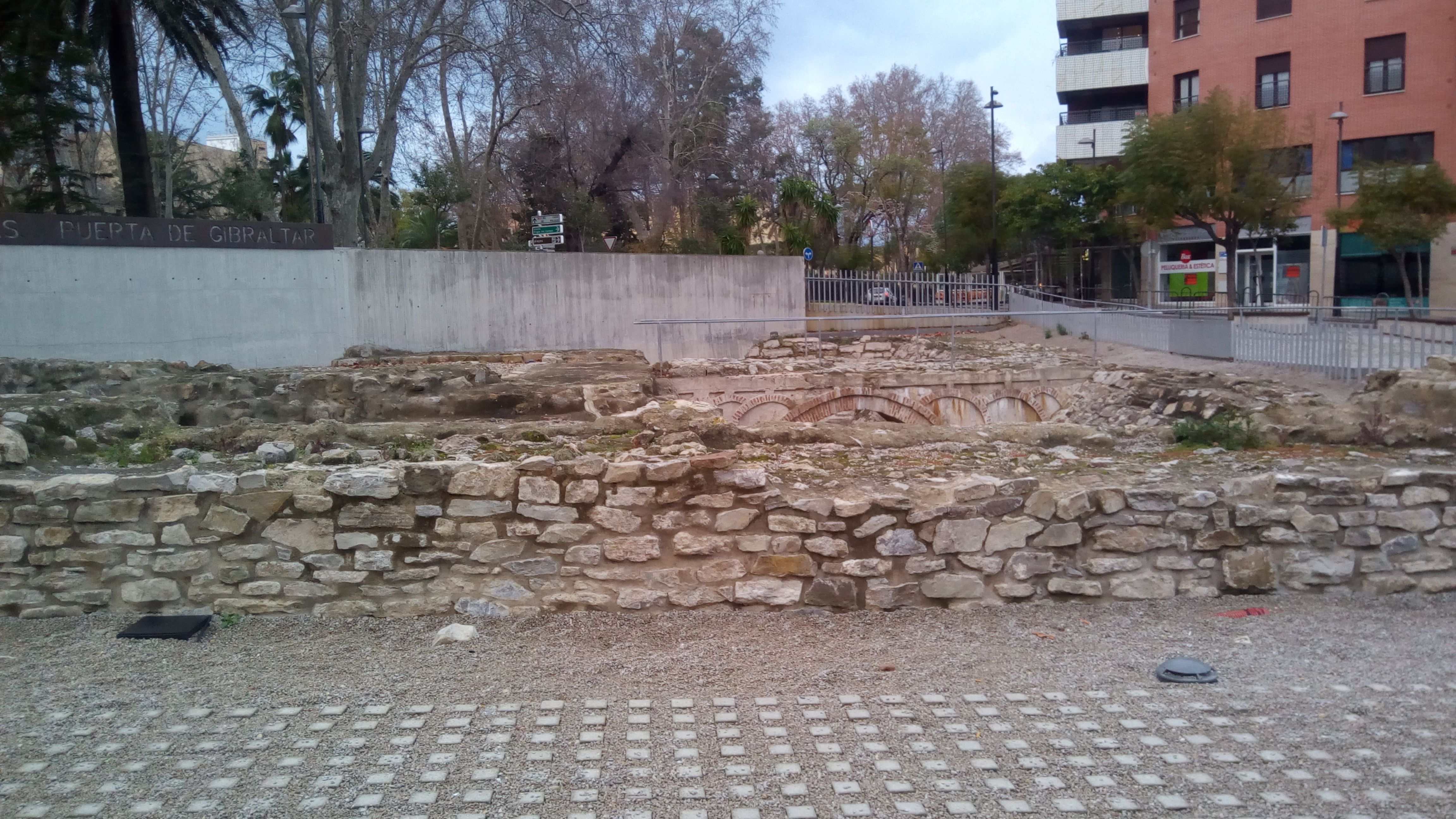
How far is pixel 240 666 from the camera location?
416 centimetres

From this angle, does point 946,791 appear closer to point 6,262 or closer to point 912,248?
point 6,262

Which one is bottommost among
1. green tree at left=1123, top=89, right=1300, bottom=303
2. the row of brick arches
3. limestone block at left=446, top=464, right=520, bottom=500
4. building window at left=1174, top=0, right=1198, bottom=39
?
the row of brick arches

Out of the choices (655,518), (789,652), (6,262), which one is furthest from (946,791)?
(6,262)

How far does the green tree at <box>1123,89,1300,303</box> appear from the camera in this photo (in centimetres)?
2438

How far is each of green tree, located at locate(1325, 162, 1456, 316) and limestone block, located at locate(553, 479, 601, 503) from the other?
24.5 metres

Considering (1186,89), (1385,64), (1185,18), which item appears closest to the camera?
(1385,64)

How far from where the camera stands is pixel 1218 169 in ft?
80.8

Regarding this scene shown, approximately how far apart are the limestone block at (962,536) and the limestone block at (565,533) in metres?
1.68

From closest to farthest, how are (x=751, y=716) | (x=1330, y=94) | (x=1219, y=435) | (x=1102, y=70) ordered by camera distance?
(x=751, y=716) < (x=1219, y=435) < (x=1330, y=94) < (x=1102, y=70)

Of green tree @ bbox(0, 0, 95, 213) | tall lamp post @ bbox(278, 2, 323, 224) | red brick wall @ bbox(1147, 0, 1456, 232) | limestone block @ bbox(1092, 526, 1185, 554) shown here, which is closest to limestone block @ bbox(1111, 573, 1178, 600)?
limestone block @ bbox(1092, 526, 1185, 554)

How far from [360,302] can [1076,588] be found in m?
15.6

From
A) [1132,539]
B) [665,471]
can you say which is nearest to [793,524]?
[665,471]

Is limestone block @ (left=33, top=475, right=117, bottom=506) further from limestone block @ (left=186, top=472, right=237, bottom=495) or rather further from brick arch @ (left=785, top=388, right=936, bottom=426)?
brick arch @ (left=785, top=388, right=936, bottom=426)

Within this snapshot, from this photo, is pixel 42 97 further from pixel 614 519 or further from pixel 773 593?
pixel 773 593
